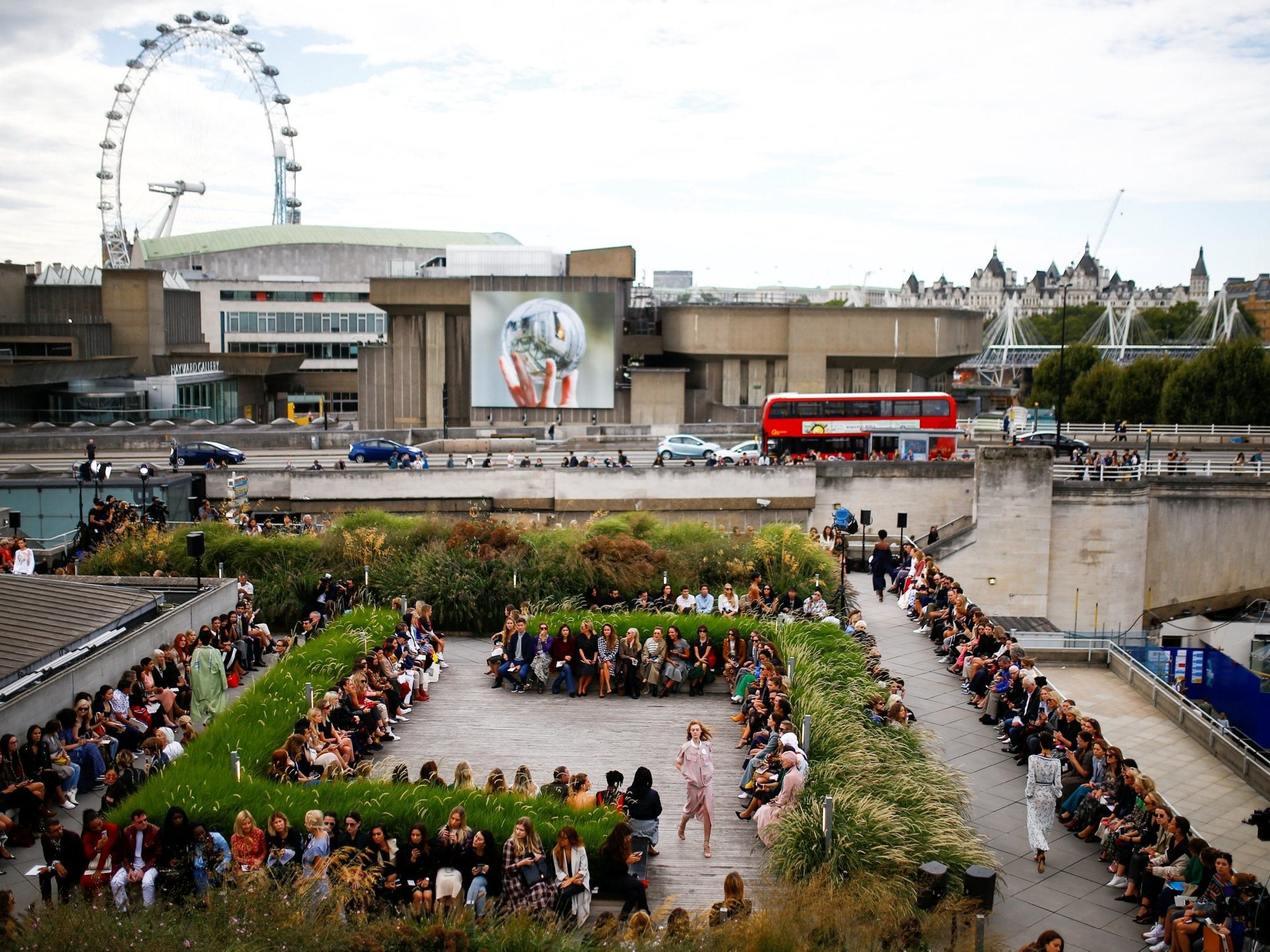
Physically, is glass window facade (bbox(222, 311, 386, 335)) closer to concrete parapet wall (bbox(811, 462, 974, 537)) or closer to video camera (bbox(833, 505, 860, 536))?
concrete parapet wall (bbox(811, 462, 974, 537))

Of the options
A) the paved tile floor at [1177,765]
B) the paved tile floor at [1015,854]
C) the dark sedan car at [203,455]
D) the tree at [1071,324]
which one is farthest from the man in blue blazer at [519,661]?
the tree at [1071,324]

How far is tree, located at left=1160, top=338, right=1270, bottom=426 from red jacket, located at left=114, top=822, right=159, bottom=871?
2304 inches

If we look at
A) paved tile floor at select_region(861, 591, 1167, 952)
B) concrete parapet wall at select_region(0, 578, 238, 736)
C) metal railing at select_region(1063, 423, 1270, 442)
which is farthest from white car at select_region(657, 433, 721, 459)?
concrete parapet wall at select_region(0, 578, 238, 736)

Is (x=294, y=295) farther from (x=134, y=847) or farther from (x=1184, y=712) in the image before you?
(x=134, y=847)

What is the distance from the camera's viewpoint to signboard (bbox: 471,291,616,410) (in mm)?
58219

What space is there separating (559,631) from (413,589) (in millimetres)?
4465

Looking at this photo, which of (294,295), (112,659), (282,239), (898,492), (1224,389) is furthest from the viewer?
(282,239)

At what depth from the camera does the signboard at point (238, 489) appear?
94.7ft

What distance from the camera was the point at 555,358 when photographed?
193ft

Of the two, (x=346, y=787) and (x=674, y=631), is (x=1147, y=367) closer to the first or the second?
(x=674, y=631)

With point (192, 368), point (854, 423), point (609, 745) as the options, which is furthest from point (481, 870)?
point (192, 368)

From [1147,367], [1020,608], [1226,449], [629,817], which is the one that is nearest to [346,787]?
[629,817]

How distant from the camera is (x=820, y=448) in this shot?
3869 cm

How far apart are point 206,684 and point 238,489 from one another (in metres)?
16.5
